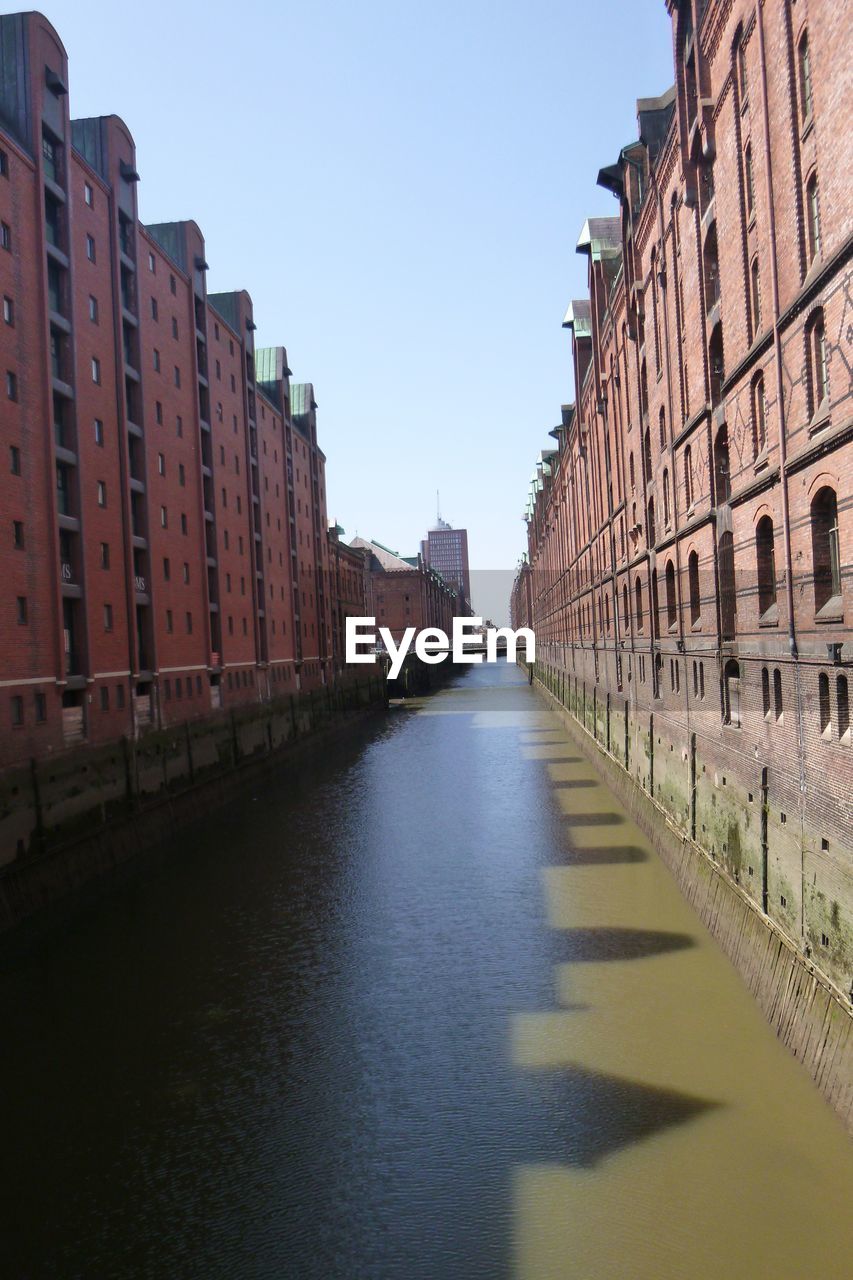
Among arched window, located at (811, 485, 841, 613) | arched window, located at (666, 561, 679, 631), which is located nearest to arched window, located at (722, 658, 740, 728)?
arched window, located at (811, 485, 841, 613)

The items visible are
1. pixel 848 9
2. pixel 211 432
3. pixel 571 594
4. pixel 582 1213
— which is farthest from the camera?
pixel 571 594

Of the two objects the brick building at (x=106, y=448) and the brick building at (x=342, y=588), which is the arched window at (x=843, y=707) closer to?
the brick building at (x=106, y=448)

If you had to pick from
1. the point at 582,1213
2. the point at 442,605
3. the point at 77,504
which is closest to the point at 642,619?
the point at 77,504

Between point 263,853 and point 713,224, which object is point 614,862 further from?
point 713,224

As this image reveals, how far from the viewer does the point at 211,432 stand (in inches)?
1521

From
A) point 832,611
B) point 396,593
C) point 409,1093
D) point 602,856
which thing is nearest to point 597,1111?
point 409,1093

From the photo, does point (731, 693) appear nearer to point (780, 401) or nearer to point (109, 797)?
point (780, 401)

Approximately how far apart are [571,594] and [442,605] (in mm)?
90808

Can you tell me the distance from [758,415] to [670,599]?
846cm

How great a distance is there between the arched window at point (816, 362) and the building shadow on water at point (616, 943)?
713 cm

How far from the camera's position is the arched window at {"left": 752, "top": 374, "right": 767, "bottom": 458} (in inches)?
518

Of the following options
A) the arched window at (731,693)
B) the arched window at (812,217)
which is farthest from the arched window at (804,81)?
the arched window at (731,693)

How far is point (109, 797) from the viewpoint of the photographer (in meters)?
21.5

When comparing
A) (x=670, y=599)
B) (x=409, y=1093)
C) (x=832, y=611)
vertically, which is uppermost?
(x=670, y=599)
